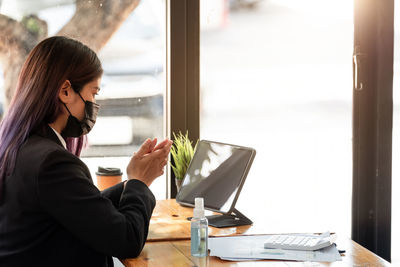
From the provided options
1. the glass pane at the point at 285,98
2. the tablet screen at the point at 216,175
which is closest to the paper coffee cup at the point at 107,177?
the tablet screen at the point at 216,175

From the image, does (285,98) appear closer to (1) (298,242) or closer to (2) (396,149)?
(2) (396,149)

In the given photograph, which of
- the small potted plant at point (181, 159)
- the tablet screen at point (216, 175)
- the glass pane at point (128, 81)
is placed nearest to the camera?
the tablet screen at point (216, 175)

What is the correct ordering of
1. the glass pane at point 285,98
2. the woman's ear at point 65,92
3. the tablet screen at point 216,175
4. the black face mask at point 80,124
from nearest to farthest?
the woman's ear at point 65,92 → the black face mask at point 80,124 → the tablet screen at point 216,175 → the glass pane at point 285,98

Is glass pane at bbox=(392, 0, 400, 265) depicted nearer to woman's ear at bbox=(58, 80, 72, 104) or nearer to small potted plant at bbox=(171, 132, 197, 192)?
small potted plant at bbox=(171, 132, 197, 192)

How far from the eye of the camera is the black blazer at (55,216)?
1.62 m

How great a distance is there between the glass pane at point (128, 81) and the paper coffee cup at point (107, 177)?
0.26 m

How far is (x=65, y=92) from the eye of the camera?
1.80 metres

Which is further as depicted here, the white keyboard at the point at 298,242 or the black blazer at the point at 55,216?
the white keyboard at the point at 298,242

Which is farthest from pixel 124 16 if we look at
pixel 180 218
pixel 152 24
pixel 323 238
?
pixel 323 238

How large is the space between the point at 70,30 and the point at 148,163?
53.0 inches

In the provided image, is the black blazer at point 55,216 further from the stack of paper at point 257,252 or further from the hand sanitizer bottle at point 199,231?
the stack of paper at point 257,252

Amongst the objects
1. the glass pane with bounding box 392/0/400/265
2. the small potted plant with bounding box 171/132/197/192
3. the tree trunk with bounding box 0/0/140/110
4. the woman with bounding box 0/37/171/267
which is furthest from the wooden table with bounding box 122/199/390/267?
the glass pane with bounding box 392/0/400/265

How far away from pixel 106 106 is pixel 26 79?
1348mm

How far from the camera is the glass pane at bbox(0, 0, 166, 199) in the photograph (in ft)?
10.2
